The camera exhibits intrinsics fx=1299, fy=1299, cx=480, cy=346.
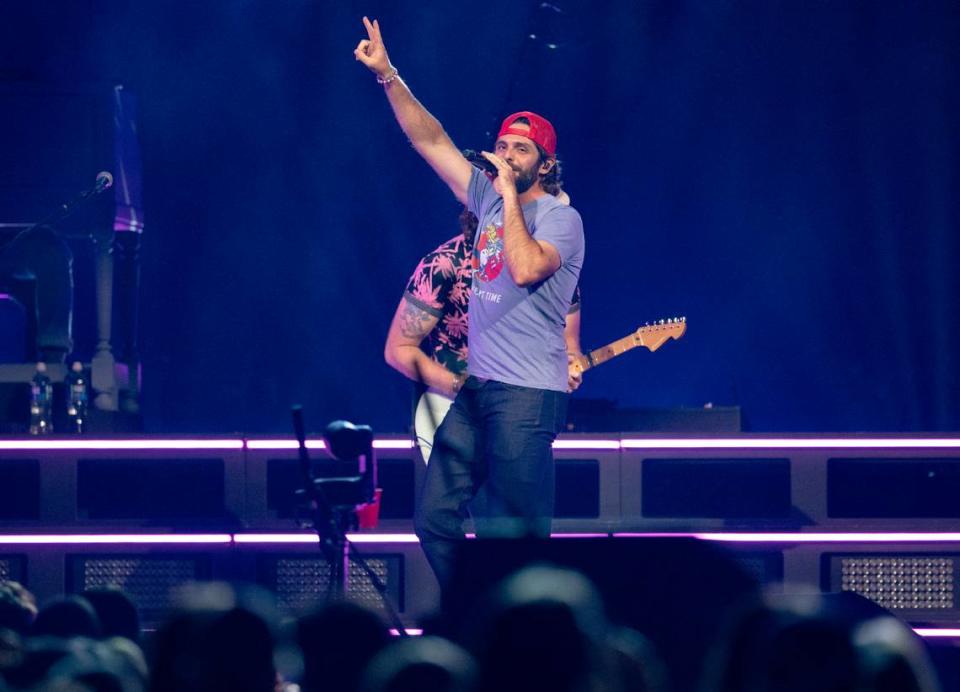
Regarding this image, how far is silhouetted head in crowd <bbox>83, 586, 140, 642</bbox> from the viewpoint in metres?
2.35

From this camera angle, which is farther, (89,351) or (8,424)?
(89,351)

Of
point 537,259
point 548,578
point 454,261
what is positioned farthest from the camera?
point 454,261

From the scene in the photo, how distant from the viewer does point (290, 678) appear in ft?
5.74

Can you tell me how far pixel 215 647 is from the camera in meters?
1.48

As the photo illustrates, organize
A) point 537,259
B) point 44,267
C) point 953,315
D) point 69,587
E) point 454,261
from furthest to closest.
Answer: point 953,315 < point 44,267 < point 69,587 < point 454,261 < point 537,259

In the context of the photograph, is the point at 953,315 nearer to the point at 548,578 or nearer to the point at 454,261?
the point at 454,261

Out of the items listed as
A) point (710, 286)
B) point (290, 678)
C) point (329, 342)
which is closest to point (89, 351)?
point (329, 342)

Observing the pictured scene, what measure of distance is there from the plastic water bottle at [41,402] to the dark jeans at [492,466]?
2549 millimetres

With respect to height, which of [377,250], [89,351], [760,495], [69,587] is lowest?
[69,587]

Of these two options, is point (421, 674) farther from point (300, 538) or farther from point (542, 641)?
point (300, 538)

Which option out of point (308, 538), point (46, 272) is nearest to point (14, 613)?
point (308, 538)

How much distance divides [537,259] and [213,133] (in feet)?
17.2

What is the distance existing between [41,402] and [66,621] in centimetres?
407

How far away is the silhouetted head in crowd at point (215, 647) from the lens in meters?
1.45
